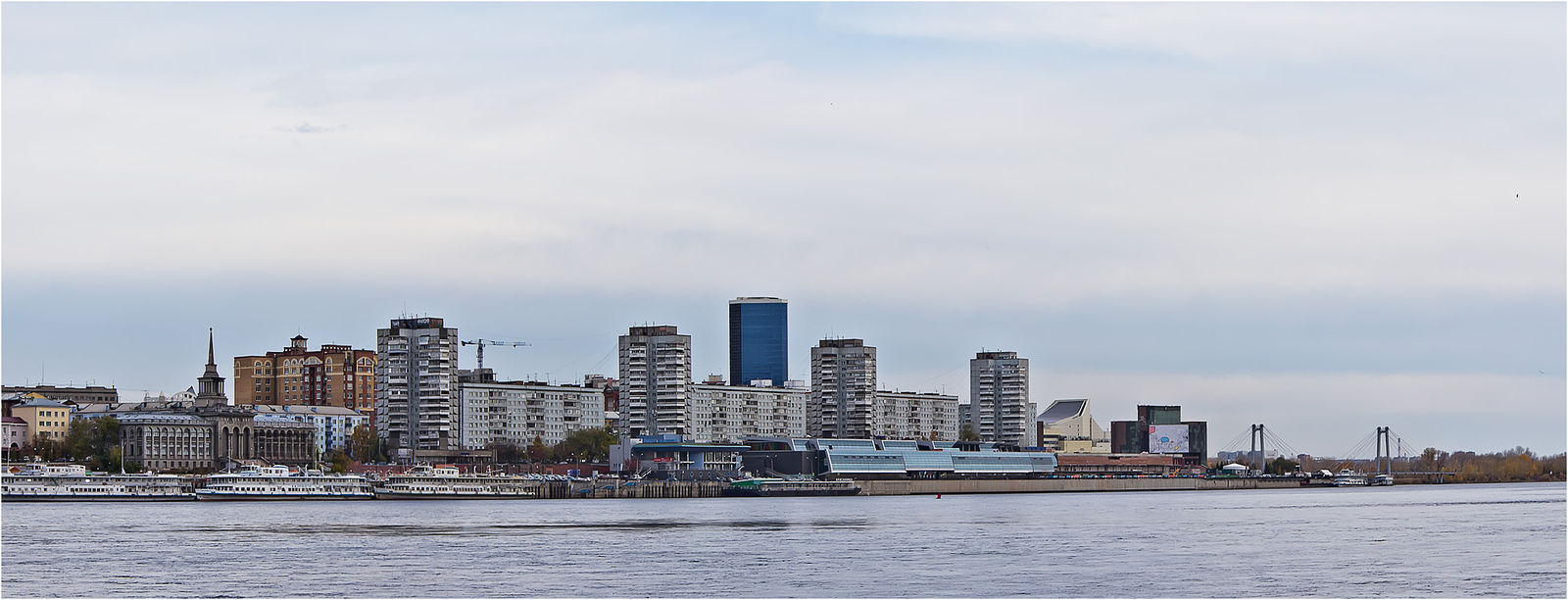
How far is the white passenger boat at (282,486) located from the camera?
11612cm

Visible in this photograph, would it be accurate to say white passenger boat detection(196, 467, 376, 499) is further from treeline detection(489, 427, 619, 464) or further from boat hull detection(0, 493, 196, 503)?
treeline detection(489, 427, 619, 464)

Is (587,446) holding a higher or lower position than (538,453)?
higher

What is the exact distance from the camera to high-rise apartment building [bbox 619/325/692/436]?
176m

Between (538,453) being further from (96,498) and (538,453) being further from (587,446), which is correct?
(96,498)

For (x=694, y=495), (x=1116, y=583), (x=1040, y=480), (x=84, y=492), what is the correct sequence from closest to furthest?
(x=1116, y=583) < (x=84, y=492) < (x=694, y=495) < (x=1040, y=480)

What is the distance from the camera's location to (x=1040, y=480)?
544 feet

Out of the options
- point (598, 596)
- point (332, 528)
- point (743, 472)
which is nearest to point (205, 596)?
point (598, 596)

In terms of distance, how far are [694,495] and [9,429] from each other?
58316mm

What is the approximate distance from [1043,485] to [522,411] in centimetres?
4776

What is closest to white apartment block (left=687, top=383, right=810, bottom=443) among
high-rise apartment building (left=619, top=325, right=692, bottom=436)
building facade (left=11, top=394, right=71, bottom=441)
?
high-rise apartment building (left=619, top=325, right=692, bottom=436)

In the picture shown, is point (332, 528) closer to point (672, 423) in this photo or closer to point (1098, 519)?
point (1098, 519)

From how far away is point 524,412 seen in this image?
18538 cm

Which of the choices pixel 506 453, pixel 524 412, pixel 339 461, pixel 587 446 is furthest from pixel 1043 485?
pixel 339 461

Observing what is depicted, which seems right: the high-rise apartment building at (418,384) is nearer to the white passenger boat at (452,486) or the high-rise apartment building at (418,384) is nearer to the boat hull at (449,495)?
the white passenger boat at (452,486)
